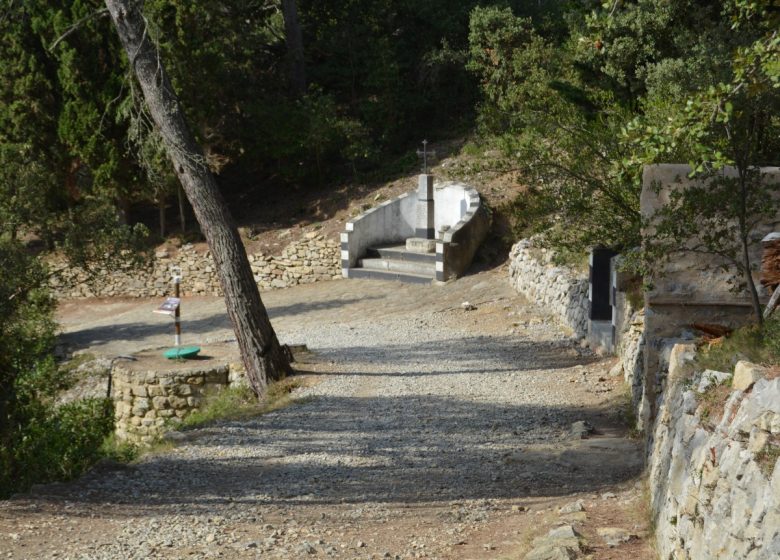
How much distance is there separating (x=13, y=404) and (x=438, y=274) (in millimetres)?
9579

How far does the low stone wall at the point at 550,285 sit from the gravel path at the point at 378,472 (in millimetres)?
459

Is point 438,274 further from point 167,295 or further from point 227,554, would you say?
point 227,554

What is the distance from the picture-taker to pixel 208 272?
23.2 m

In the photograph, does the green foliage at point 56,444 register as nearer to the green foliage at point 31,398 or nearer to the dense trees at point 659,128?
the green foliage at point 31,398

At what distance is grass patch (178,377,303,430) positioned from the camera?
11234 millimetres

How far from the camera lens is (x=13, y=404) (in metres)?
12.6

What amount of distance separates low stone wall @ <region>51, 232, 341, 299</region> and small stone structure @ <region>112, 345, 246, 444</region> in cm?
880

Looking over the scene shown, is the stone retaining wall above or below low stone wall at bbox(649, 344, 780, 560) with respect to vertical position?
below

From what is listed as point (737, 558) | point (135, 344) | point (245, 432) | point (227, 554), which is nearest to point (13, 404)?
point (245, 432)

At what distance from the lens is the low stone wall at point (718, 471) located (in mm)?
3994

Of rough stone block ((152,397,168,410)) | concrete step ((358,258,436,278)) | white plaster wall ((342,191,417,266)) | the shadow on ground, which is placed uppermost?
white plaster wall ((342,191,417,266))

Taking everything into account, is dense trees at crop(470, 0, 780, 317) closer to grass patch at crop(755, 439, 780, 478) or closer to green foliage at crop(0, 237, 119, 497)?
grass patch at crop(755, 439, 780, 478)

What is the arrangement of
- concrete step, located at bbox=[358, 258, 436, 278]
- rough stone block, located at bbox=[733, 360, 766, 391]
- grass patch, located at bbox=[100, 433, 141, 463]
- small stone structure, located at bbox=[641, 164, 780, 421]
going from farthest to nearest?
concrete step, located at bbox=[358, 258, 436, 278] → grass patch, located at bbox=[100, 433, 141, 463] → small stone structure, located at bbox=[641, 164, 780, 421] → rough stone block, located at bbox=[733, 360, 766, 391]

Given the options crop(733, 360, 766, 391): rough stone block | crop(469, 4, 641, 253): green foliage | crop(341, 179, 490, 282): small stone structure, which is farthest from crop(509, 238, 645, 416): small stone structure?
crop(733, 360, 766, 391): rough stone block
